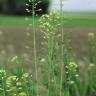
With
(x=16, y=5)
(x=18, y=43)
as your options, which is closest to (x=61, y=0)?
(x=18, y=43)

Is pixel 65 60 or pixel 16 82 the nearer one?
pixel 16 82

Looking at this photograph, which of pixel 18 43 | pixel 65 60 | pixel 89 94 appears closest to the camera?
pixel 65 60

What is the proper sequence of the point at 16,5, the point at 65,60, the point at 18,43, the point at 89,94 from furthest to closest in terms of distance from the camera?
1. the point at 16,5
2. the point at 18,43
3. the point at 89,94
4. the point at 65,60

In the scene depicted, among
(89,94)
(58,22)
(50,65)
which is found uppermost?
(58,22)

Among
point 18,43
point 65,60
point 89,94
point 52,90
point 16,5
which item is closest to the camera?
point 52,90

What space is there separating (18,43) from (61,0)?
9809 mm

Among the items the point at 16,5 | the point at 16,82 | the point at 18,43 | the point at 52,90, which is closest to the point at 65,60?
the point at 52,90

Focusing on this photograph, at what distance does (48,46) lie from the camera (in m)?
3.72

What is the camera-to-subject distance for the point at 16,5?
137 ft

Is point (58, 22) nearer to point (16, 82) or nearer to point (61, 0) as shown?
point (61, 0)

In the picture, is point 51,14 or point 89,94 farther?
point 89,94

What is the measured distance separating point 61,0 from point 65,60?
572 mm

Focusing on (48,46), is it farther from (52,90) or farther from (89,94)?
(89,94)

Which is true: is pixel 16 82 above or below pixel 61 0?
below
